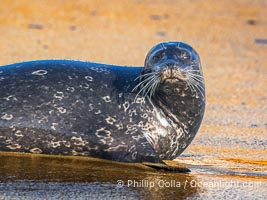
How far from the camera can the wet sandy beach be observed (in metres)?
6.01

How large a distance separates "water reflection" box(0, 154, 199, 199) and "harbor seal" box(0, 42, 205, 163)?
12cm

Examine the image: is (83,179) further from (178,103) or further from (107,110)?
(178,103)

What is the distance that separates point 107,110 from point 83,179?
2.64ft

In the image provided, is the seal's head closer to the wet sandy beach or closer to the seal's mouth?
the seal's mouth

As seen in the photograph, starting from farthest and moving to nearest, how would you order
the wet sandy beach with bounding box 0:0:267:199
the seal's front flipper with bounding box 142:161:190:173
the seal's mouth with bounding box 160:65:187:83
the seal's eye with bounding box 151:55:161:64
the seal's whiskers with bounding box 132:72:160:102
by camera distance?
1. the seal's eye with bounding box 151:55:161:64
2. the seal's whiskers with bounding box 132:72:160:102
3. the seal's mouth with bounding box 160:65:187:83
4. the seal's front flipper with bounding box 142:161:190:173
5. the wet sandy beach with bounding box 0:0:267:199

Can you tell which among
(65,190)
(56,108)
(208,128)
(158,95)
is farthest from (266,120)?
(65,190)

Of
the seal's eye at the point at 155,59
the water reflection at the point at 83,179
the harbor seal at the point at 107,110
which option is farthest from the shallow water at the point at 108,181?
the seal's eye at the point at 155,59

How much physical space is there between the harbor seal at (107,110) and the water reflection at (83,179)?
0.12m

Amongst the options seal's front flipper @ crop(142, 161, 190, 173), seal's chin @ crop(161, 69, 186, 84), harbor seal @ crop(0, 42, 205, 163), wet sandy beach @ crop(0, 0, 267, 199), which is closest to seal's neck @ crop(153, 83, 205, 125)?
harbor seal @ crop(0, 42, 205, 163)

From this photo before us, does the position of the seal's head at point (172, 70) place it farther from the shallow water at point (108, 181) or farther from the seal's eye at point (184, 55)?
the shallow water at point (108, 181)

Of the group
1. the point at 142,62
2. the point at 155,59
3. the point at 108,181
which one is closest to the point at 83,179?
the point at 108,181

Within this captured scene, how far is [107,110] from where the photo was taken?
6.77 m

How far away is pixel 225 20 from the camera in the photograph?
15.4 m

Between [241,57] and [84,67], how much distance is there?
5488 millimetres
